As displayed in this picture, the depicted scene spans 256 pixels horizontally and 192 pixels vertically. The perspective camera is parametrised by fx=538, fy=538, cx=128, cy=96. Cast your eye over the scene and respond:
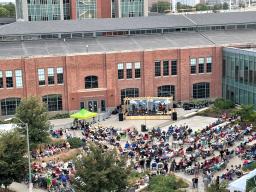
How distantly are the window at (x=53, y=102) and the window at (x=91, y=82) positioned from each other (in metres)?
3.59

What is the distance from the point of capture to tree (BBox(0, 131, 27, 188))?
3678 cm

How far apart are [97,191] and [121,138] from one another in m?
20.8

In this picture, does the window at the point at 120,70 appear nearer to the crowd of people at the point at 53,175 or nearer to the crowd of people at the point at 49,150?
the crowd of people at the point at 49,150

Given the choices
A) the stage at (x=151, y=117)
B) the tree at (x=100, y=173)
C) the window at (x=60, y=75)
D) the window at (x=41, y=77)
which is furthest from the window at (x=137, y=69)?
the tree at (x=100, y=173)

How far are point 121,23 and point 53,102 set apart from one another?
1694cm

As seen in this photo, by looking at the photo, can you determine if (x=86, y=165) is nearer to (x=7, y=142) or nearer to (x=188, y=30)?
(x=7, y=142)

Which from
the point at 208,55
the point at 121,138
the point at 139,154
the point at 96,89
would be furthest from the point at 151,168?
the point at 208,55

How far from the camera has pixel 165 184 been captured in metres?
36.3

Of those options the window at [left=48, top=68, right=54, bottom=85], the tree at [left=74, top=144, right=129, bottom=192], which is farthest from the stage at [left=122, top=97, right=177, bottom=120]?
the tree at [left=74, top=144, right=129, bottom=192]

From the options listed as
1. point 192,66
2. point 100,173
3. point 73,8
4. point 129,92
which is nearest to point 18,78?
point 129,92

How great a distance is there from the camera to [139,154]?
44.7m

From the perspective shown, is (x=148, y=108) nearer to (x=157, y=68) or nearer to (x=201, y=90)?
(x=157, y=68)

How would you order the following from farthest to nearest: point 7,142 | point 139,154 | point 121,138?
point 121,138
point 139,154
point 7,142

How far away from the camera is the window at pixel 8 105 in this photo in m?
62.1
